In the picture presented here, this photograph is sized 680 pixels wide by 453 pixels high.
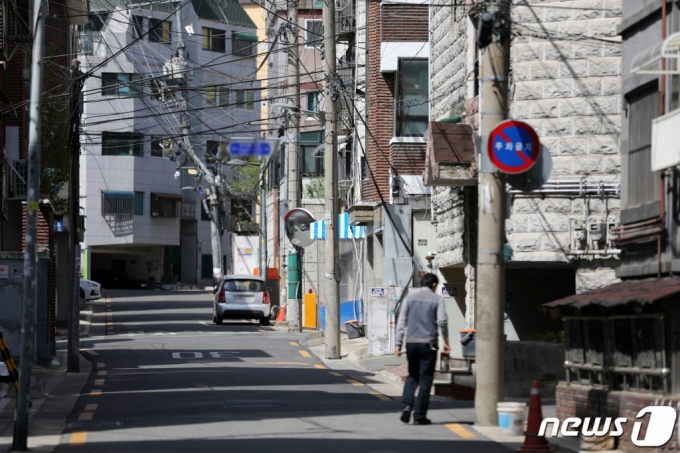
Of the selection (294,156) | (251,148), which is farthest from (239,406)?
(294,156)

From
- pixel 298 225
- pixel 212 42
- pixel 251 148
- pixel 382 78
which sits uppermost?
pixel 212 42

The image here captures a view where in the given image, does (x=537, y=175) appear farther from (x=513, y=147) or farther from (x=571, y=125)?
(x=571, y=125)

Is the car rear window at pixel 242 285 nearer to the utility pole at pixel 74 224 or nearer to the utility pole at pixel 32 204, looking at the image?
the utility pole at pixel 74 224

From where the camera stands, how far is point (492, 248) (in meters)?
13.4

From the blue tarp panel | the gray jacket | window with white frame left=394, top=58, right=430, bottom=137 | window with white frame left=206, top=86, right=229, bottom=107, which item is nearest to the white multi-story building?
window with white frame left=206, top=86, right=229, bottom=107

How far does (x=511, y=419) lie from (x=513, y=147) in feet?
10.2

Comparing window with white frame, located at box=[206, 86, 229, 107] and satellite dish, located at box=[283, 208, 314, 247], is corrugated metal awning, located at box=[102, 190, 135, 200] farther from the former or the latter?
satellite dish, located at box=[283, 208, 314, 247]

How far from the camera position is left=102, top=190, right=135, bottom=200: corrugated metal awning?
7088cm

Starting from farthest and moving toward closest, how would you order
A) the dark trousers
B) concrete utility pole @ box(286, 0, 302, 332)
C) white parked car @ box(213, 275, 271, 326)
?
1. white parked car @ box(213, 275, 271, 326)
2. concrete utility pole @ box(286, 0, 302, 332)
3. the dark trousers

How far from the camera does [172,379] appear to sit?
20.3 metres

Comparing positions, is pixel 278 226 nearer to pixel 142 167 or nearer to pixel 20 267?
pixel 142 167

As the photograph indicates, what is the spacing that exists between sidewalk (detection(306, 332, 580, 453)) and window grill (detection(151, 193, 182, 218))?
41720 mm

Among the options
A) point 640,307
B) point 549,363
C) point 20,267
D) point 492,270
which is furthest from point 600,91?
point 20,267

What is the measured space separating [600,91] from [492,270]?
559cm
